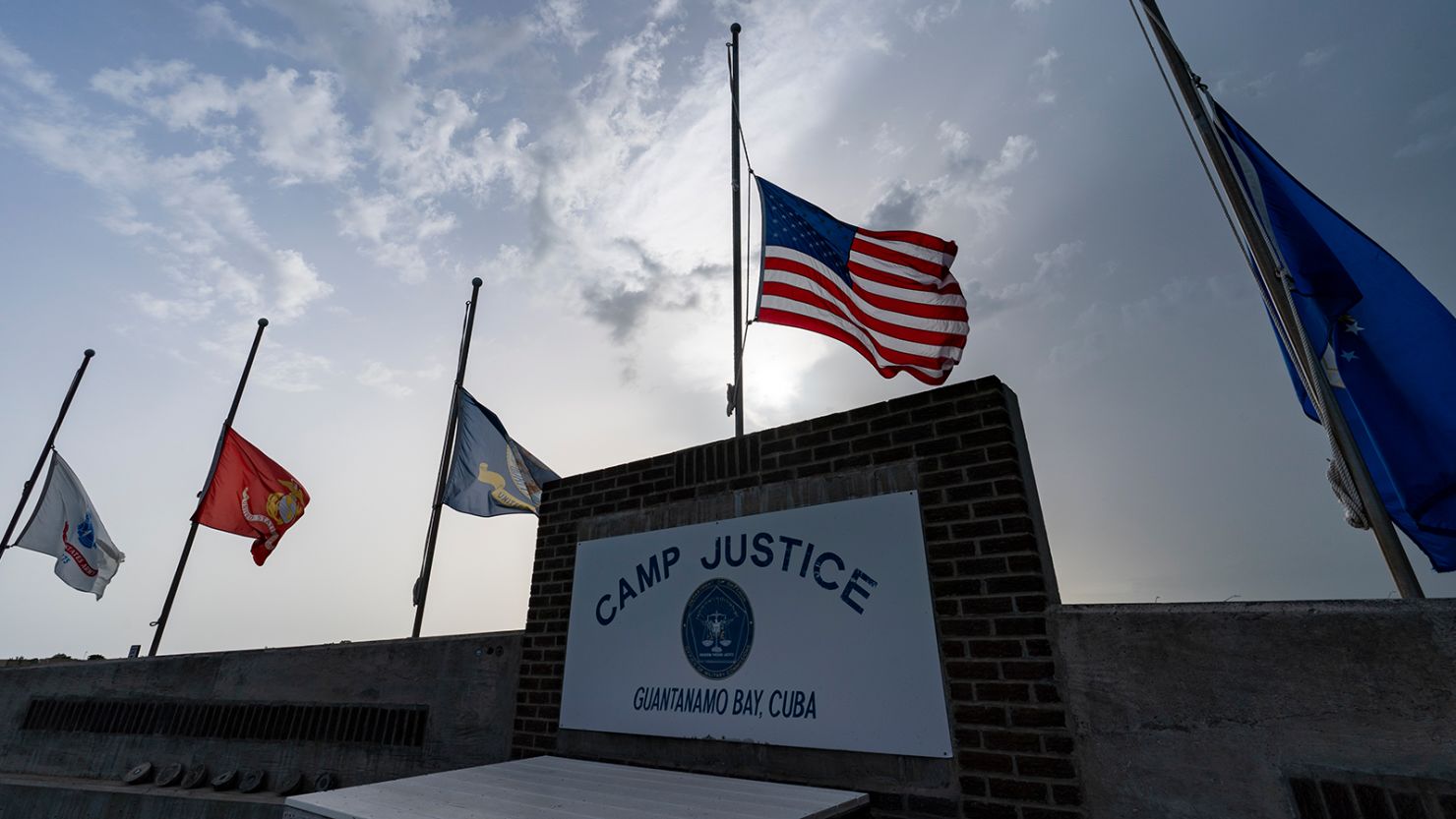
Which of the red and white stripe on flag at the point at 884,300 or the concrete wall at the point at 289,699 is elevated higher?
the red and white stripe on flag at the point at 884,300

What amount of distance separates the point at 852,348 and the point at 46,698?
37.0ft

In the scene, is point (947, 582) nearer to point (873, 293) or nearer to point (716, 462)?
point (716, 462)

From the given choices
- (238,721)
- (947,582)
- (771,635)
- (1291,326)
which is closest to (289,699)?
(238,721)

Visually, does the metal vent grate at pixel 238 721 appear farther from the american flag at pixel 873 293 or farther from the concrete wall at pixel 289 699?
the american flag at pixel 873 293

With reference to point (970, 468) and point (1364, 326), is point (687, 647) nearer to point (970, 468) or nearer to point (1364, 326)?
point (970, 468)

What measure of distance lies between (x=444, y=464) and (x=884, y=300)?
677cm

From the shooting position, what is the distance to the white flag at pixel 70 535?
38.6 ft

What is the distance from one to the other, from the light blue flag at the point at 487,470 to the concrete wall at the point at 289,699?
2.95m

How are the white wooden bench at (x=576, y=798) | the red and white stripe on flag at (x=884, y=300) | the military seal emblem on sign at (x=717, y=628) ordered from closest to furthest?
the white wooden bench at (x=576, y=798), the military seal emblem on sign at (x=717, y=628), the red and white stripe on flag at (x=884, y=300)

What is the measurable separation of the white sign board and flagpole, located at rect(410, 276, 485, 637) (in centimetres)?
459

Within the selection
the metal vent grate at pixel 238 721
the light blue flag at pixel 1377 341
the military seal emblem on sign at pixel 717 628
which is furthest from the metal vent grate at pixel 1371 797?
the metal vent grate at pixel 238 721

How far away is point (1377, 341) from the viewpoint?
453 centimetres

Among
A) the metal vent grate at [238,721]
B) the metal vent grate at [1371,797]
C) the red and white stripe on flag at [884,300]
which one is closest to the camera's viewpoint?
the metal vent grate at [1371,797]

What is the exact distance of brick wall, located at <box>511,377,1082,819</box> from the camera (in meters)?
3.03
